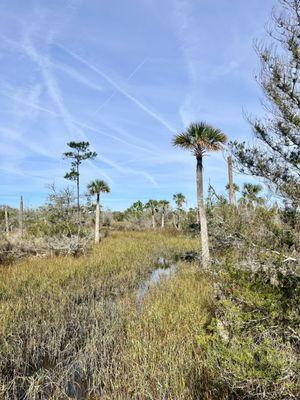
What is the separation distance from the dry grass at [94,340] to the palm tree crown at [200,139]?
6.27 m

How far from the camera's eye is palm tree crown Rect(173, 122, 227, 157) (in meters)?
15.5

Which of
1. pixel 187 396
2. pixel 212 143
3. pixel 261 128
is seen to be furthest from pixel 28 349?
pixel 212 143

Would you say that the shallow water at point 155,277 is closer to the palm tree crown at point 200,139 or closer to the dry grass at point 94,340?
the dry grass at point 94,340

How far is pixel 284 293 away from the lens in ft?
15.8

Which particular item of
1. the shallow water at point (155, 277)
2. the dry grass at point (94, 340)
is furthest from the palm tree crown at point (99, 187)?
the dry grass at point (94, 340)

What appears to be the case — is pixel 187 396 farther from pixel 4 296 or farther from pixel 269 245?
pixel 4 296

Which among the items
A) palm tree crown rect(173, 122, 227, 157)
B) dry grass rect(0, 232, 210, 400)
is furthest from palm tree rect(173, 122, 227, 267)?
dry grass rect(0, 232, 210, 400)

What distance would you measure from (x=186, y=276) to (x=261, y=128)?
7221mm

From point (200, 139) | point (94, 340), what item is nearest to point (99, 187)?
point (200, 139)

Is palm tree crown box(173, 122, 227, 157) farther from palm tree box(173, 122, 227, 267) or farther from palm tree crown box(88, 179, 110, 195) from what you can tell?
palm tree crown box(88, 179, 110, 195)

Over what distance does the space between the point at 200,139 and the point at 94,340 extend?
11046 millimetres

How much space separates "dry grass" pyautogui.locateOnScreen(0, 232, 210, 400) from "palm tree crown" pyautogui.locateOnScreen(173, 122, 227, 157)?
6.27 m

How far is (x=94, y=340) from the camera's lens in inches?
253

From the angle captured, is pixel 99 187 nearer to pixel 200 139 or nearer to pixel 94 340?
pixel 200 139
